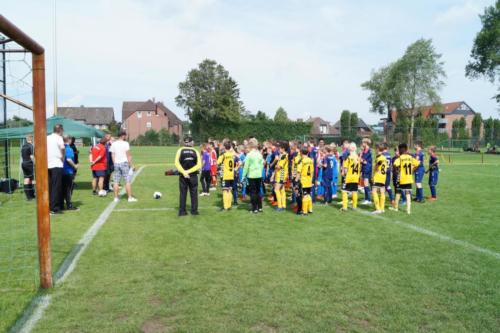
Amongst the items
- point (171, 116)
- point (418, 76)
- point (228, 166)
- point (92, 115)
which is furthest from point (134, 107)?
point (228, 166)

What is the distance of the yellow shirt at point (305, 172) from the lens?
368 inches

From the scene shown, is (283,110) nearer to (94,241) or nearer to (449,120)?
(449,120)

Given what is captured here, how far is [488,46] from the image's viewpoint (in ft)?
165

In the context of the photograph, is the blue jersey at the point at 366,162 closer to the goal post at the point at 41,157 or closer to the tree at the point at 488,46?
the goal post at the point at 41,157

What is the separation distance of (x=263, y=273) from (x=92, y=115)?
10096cm

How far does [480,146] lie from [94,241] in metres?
56.1

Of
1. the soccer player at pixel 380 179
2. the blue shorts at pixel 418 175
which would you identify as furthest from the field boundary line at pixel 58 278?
the blue shorts at pixel 418 175

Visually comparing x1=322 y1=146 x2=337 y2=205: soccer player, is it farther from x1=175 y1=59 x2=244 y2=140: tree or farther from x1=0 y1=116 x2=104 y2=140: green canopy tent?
x1=175 y1=59 x2=244 y2=140: tree

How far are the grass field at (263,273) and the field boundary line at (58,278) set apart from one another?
0.25ft

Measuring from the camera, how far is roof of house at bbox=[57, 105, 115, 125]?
95250mm

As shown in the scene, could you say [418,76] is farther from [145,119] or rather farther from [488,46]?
[145,119]

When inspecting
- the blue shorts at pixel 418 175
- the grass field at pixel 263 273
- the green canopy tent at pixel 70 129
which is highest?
the green canopy tent at pixel 70 129

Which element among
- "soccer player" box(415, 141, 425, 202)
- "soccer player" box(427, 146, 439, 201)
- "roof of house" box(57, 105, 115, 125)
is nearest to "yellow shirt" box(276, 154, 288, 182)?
"soccer player" box(415, 141, 425, 202)

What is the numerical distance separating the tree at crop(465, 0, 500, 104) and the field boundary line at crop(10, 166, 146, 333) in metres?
55.1
